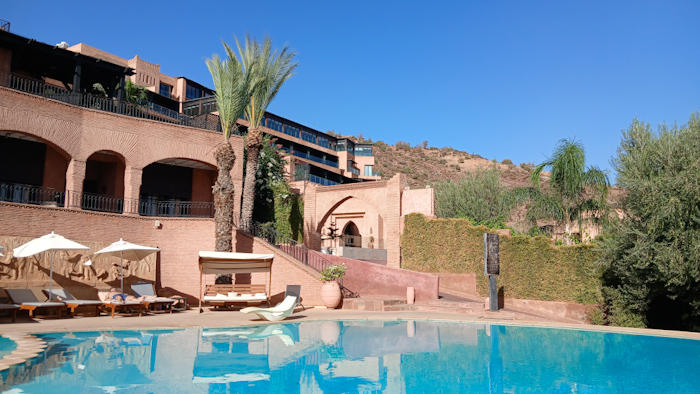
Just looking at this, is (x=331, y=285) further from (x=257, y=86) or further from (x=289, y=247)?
(x=257, y=86)

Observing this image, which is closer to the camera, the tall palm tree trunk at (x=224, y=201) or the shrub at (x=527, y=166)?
the tall palm tree trunk at (x=224, y=201)

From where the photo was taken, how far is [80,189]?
1925 cm

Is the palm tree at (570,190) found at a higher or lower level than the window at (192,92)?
lower

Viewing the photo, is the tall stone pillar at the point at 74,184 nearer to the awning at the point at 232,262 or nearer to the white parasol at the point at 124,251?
the white parasol at the point at 124,251

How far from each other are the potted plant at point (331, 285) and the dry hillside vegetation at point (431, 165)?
149ft

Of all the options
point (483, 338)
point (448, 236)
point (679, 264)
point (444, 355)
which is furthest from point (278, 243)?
point (679, 264)

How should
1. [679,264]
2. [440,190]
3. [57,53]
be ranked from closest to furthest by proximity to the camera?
[679,264] → [57,53] → [440,190]

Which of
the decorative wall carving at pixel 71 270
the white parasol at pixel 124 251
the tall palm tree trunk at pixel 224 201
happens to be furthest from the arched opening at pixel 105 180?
the tall palm tree trunk at pixel 224 201

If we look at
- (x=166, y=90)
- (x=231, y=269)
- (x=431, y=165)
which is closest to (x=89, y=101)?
(x=231, y=269)

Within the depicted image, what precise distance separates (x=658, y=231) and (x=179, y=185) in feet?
64.3

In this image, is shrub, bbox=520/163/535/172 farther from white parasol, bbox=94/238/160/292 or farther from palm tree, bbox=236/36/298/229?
white parasol, bbox=94/238/160/292

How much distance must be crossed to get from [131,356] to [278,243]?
12.5 metres

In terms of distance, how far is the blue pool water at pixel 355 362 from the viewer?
8156 mm

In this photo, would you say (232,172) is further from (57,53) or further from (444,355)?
(444,355)
